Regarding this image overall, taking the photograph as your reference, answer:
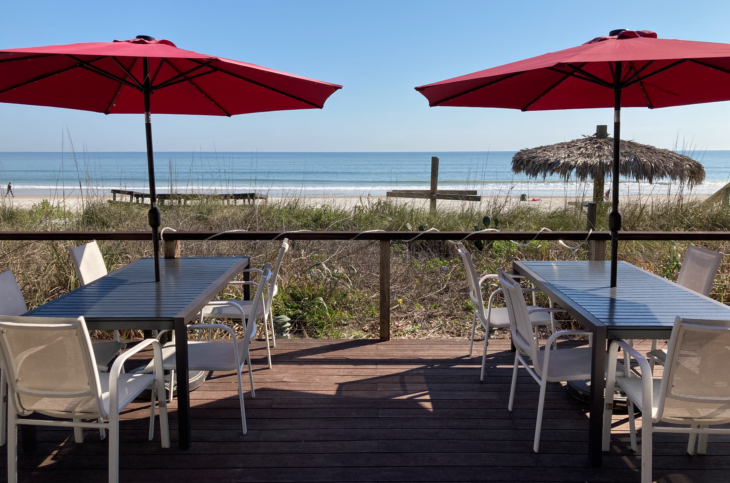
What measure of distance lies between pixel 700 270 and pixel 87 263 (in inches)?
153

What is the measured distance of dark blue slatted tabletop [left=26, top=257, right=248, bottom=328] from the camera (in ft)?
7.27

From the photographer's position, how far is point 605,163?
779 centimetres

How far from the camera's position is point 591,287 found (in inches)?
108

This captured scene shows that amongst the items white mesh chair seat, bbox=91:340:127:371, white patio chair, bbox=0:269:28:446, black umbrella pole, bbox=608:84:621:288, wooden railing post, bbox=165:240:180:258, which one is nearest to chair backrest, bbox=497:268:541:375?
black umbrella pole, bbox=608:84:621:288

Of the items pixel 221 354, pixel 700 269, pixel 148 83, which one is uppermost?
pixel 148 83

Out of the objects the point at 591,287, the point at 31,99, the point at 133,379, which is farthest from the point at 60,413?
the point at 591,287

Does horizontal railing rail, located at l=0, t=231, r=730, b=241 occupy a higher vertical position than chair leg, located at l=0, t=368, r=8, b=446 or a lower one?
higher

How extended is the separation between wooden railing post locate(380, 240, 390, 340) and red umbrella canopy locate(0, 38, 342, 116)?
1206 mm

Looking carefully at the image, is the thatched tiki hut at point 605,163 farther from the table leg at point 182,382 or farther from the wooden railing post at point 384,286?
the table leg at point 182,382

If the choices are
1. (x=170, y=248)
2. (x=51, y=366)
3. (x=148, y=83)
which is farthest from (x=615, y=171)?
(x=170, y=248)

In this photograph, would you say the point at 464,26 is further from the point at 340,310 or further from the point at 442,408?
the point at 442,408

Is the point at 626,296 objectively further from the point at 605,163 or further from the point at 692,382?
the point at 605,163

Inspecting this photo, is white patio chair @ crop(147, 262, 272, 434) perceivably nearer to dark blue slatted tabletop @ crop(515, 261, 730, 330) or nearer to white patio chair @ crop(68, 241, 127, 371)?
white patio chair @ crop(68, 241, 127, 371)

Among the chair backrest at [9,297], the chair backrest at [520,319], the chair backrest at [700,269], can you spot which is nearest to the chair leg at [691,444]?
the chair backrest at [520,319]
